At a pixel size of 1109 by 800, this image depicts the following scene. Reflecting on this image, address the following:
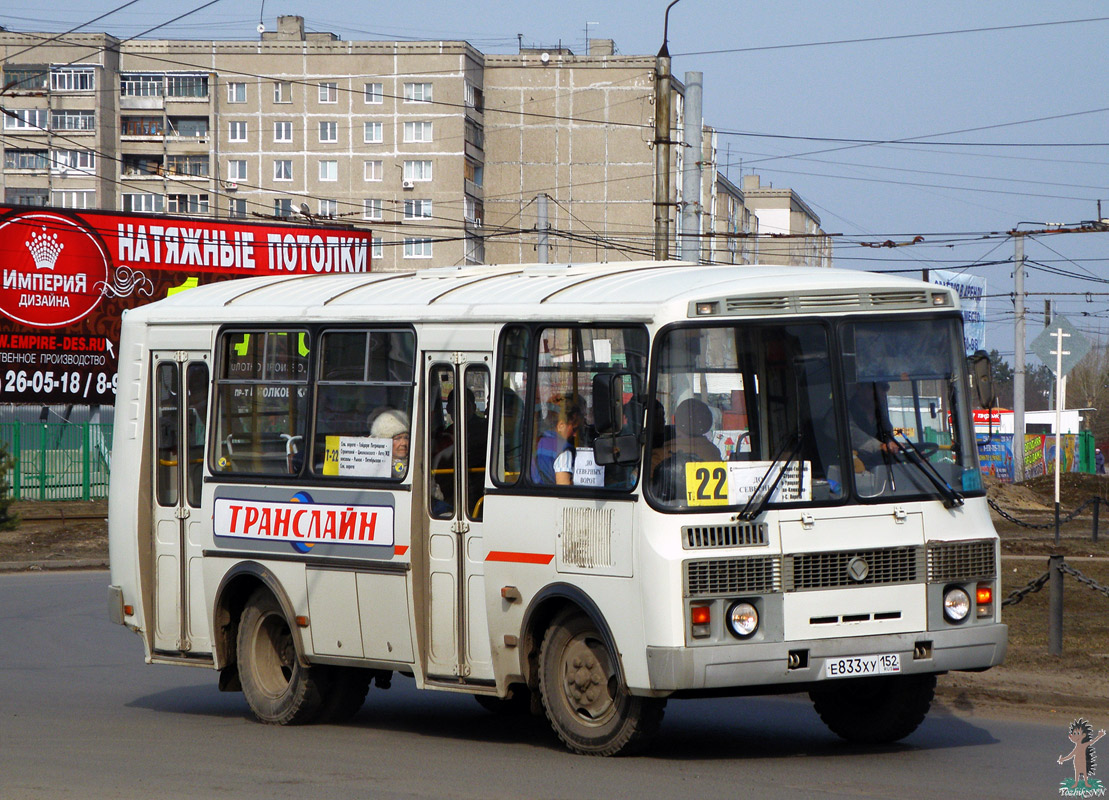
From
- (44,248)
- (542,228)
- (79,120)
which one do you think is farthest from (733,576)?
(79,120)

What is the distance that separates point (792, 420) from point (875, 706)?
1948mm

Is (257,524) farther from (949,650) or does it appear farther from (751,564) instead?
(949,650)

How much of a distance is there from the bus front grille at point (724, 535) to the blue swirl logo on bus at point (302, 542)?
121 inches

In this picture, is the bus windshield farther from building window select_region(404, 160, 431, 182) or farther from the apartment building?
building window select_region(404, 160, 431, 182)

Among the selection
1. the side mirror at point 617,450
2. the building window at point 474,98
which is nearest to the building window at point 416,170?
the building window at point 474,98

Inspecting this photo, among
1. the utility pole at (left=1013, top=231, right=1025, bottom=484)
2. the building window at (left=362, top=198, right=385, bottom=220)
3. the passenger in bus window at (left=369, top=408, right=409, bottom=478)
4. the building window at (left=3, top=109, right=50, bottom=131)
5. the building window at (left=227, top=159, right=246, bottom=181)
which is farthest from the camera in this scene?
the building window at (left=227, top=159, right=246, bottom=181)

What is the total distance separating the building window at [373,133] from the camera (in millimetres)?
88875

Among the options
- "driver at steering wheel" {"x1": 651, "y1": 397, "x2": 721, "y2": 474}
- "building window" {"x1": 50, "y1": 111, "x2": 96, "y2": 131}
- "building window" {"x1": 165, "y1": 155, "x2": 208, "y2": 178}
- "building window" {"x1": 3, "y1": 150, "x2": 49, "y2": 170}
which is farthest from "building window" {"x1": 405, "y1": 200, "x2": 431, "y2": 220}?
"driver at steering wheel" {"x1": 651, "y1": 397, "x2": 721, "y2": 474}

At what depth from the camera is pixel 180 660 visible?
11.3 metres

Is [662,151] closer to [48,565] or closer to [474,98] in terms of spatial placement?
[48,565]

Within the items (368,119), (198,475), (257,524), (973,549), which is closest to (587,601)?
(973,549)

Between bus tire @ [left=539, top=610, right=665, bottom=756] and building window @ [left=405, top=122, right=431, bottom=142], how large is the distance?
269ft

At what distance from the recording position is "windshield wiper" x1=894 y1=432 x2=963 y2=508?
8.62m

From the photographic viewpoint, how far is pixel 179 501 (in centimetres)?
1123
